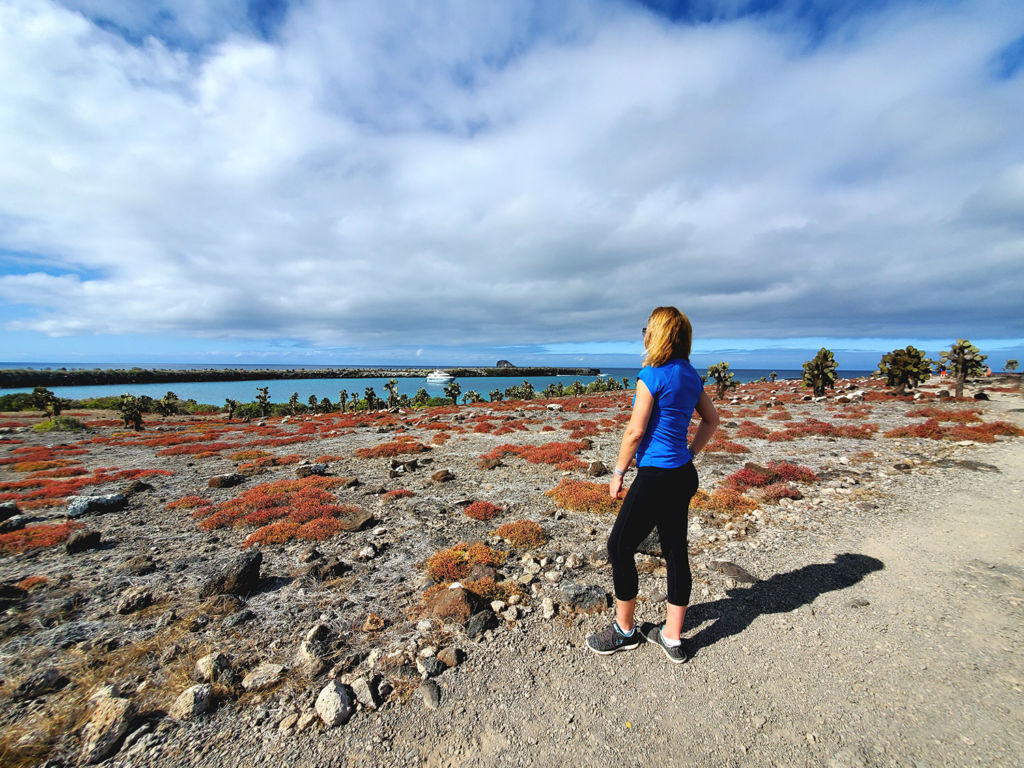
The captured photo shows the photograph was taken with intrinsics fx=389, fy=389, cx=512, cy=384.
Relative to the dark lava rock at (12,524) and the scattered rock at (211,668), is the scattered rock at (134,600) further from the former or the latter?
the dark lava rock at (12,524)

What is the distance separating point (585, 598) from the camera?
20.1 feet

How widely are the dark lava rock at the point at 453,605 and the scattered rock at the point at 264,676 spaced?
2017 millimetres

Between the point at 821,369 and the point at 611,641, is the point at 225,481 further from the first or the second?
the point at 821,369

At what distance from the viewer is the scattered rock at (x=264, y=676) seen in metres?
4.57

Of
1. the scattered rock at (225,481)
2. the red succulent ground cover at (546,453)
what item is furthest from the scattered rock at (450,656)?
the scattered rock at (225,481)

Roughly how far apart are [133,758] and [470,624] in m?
3.55

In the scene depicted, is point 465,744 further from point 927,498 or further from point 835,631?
point 927,498

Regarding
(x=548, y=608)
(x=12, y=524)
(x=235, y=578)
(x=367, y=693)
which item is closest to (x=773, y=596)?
(x=548, y=608)

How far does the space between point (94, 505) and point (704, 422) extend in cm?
1629

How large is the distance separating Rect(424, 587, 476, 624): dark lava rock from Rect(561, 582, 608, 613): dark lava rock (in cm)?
149

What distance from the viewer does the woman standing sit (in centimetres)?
423

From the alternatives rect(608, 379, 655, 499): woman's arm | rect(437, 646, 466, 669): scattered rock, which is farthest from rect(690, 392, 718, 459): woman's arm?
rect(437, 646, 466, 669): scattered rock

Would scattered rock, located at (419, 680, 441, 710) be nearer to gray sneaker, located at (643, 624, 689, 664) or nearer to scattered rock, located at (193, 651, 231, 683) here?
scattered rock, located at (193, 651, 231, 683)

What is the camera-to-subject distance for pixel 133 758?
12.1ft
